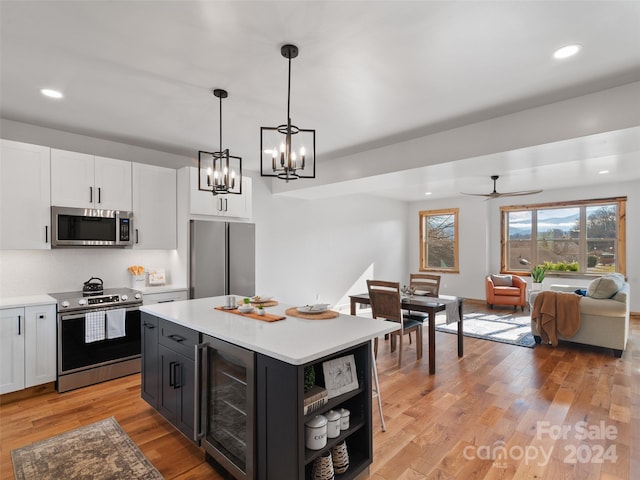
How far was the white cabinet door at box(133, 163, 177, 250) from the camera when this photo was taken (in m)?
3.99

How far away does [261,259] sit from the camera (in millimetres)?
5531

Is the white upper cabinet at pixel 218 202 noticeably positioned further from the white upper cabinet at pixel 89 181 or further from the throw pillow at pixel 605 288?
the throw pillow at pixel 605 288

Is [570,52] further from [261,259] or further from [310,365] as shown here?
[261,259]

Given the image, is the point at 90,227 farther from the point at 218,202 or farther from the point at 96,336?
the point at 218,202

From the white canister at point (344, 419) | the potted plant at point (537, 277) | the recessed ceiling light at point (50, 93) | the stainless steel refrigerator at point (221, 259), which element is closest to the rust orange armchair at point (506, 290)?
the potted plant at point (537, 277)

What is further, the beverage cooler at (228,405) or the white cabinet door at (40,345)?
the white cabinet door at (40,345)

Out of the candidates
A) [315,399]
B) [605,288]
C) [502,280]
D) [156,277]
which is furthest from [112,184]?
[502,280]

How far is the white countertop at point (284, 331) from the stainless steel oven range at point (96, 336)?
114 cm

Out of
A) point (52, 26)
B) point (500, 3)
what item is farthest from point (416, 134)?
point (52, 26)

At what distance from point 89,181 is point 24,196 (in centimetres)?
57

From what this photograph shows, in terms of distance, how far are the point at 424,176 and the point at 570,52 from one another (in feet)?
7.34

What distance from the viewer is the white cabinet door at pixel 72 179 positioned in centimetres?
342

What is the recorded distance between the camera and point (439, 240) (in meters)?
8.90

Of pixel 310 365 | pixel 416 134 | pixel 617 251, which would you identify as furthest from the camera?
pixel 617 251
